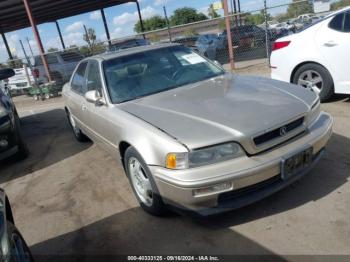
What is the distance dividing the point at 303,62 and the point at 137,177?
12.4ft

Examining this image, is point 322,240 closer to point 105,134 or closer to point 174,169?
point 174,169

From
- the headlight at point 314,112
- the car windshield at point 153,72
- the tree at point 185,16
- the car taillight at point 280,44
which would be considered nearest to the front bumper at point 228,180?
the headlight at point 314,112

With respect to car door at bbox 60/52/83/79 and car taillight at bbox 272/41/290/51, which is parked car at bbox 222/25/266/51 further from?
car door at bbox 60/52/83/79

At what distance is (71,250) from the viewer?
3320 mm

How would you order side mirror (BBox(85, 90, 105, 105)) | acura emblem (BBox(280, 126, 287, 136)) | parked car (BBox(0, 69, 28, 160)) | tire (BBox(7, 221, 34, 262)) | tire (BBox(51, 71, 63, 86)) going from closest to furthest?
tire (BBox(7, 221, 34, 262))
acura emblem (BBox(280, 126, 287, 136))
side mirror (BBox(85, 90, 105, 105))
parked car (BBox(0, 69, 28, 160))
tire (BBox(51, 71, 63, 86))

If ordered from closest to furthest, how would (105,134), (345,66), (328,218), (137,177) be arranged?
(328,218) → (137,177) → (105,134) → (345,66)

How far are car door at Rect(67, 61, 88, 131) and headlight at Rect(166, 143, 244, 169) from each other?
2.48m

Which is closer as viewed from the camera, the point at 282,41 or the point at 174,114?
the point at 174,114

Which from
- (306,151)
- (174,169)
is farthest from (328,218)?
(174,169)

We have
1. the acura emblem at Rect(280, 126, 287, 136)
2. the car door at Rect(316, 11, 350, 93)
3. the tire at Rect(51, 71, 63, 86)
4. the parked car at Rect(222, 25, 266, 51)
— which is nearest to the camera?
the acura emblem at Rect(280, 126, 287, 136)

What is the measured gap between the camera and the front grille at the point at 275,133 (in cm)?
300

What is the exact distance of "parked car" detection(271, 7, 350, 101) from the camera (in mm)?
5543

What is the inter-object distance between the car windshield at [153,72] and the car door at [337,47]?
6.83 ft

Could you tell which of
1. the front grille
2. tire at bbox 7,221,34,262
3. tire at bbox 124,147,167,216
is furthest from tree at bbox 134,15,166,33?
tire at bbox 7,221,34,262
